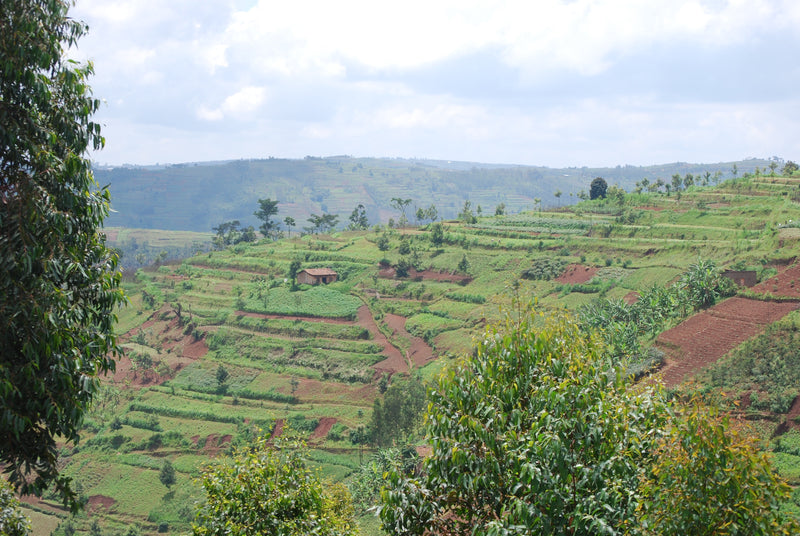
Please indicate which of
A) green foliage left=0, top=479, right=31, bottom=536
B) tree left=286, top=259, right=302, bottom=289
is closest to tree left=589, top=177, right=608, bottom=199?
tree left=286, top=259, right=302, bottom=289

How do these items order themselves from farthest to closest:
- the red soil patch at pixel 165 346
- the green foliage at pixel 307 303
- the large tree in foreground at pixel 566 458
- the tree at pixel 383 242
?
1. the tree at pixel 383 242
2. the green foliage at pixel 307 303
3. the red soil patch at pixel 165 346
4. the large tree in foreground at pixel 566 458

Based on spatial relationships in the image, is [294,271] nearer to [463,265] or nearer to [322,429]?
[463,265]

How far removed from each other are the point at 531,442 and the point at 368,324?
5160cm

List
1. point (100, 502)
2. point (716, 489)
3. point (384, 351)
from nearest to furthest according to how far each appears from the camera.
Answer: point (716, 489) < point (100, 502) < point (384, 351)

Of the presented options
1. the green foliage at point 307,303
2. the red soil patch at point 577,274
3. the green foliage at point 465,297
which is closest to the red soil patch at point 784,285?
the red soil patch at point 577,274

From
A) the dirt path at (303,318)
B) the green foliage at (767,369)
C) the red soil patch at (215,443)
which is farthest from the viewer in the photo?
the dirt path at (303,318)

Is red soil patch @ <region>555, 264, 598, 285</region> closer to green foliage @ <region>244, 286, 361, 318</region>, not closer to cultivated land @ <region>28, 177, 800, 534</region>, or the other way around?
cultivated land @ <region>28, 177, 800, 534</region>

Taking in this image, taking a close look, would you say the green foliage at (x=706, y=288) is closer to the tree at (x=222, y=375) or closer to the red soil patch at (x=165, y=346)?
the tree at (x=222, y=375)

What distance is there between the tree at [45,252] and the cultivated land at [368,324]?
22.7 m

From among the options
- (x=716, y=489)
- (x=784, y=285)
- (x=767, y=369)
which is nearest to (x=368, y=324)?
(x=784, y=285)

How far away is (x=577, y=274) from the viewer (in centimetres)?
5516

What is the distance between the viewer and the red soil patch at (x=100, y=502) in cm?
3994

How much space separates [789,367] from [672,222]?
3348 cm

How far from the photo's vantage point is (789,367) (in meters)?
30.1
